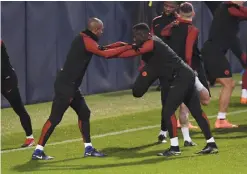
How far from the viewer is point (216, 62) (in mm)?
14875

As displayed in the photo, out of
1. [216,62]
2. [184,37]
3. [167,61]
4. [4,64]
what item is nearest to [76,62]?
[167,61]

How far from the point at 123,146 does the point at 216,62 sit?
2.51m

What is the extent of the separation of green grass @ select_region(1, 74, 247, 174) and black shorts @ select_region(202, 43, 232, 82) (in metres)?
0.94

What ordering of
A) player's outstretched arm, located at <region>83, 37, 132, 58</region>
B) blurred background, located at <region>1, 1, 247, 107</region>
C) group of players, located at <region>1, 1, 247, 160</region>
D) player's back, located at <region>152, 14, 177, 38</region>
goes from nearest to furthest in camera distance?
1. player's outstretched arm, located at <region>83, 37, 132, 58</region>
2. group of players, located at <region>1, 1, 247, 160</region>
3. player's back, located at <region>152, 14, 177, 38</region>
4. blurred background, located at <region>1, 1, 247, 107</region>

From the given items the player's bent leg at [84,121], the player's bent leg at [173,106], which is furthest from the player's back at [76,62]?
the player's bent leg at [173,106]

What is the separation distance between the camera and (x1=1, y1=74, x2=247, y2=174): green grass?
36.9ft

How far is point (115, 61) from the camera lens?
20375mm

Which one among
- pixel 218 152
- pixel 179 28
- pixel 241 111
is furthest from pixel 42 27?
pixel 218 152

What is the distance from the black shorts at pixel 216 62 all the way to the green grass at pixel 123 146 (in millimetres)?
940

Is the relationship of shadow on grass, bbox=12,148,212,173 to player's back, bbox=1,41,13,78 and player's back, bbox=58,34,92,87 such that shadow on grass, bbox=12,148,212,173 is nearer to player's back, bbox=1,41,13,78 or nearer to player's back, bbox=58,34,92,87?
player's back, bbox=58,34,92,87

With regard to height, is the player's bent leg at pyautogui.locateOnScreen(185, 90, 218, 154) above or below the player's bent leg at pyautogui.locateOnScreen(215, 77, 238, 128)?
above

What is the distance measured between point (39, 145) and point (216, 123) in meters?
3.80

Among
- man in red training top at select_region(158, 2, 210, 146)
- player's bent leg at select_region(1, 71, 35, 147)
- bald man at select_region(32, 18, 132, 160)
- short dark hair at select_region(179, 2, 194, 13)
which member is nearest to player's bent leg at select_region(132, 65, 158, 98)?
bald man at select_region(32, 18, 132, 160)

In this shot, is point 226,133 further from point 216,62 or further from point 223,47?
point 223,47
